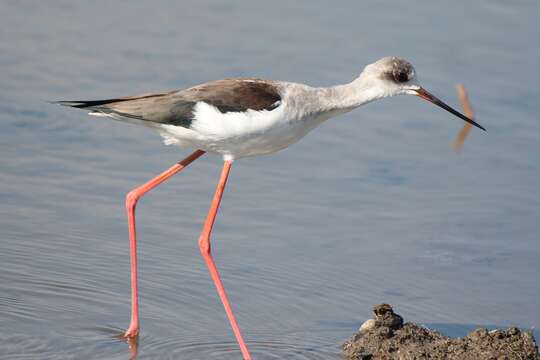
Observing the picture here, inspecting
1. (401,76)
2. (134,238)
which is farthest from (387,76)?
(134,238)

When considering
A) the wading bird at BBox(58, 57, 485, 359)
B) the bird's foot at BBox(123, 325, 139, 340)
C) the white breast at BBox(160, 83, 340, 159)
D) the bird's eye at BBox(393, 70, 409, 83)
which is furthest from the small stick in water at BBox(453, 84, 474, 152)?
the bird's foot at BBox(123, 325, 139, 340)

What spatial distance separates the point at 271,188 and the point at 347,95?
173 centimetres

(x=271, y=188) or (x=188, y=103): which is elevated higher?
(x=188, y=103)

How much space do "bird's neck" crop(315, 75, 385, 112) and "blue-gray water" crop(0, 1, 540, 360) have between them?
3.90 ft

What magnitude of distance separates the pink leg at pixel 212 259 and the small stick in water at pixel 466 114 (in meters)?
3.15

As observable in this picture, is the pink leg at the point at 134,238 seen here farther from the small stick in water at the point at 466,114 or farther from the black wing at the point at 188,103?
the small stick in water at the point at 466,114

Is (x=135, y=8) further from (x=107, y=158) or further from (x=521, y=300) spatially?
(x=521, y=300)

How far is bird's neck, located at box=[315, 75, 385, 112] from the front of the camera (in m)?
6.99

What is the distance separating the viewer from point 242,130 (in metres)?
6.69

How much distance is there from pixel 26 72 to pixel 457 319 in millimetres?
4796

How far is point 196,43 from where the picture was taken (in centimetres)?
1114

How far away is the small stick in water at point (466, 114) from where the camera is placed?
977 cm

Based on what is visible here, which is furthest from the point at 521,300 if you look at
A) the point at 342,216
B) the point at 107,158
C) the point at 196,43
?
the point at 196,43

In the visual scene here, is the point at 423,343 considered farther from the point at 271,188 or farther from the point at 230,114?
the point at 271,188
